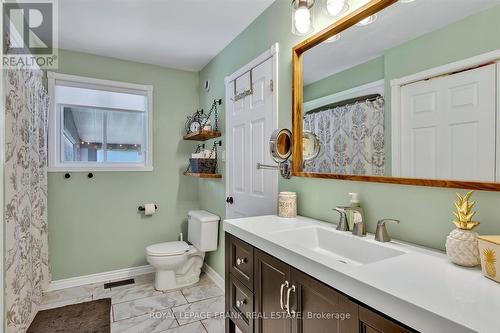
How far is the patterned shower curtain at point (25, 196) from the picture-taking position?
1.74 m

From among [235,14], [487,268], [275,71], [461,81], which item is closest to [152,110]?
[235,14]

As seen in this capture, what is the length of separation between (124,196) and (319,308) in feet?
8.98

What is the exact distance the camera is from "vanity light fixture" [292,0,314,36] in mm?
1583

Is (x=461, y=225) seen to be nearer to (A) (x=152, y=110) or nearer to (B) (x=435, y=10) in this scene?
(B) (x=435, y=10)

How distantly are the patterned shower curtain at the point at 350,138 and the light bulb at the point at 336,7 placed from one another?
0.51 meters

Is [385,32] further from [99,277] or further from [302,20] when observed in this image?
[99,277]

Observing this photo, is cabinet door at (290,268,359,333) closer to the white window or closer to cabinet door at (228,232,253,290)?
cabinet door at (228,232,253,290)

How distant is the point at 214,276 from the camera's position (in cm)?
299

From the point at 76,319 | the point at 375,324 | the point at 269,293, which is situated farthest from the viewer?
the point at 76,319

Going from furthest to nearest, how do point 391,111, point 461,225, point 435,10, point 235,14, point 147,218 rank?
1. point 147,218
2. point 235,14
3. point 391,111
4. point 435,10
5. point 461,225

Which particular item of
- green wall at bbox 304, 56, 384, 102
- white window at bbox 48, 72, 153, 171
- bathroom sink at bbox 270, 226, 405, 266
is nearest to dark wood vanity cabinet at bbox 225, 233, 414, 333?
bathroom sink at bbox 270, 226, 405, 266

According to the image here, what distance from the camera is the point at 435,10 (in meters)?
1.11

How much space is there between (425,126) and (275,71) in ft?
3.86

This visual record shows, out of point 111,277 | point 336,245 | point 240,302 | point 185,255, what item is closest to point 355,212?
point 336,245
